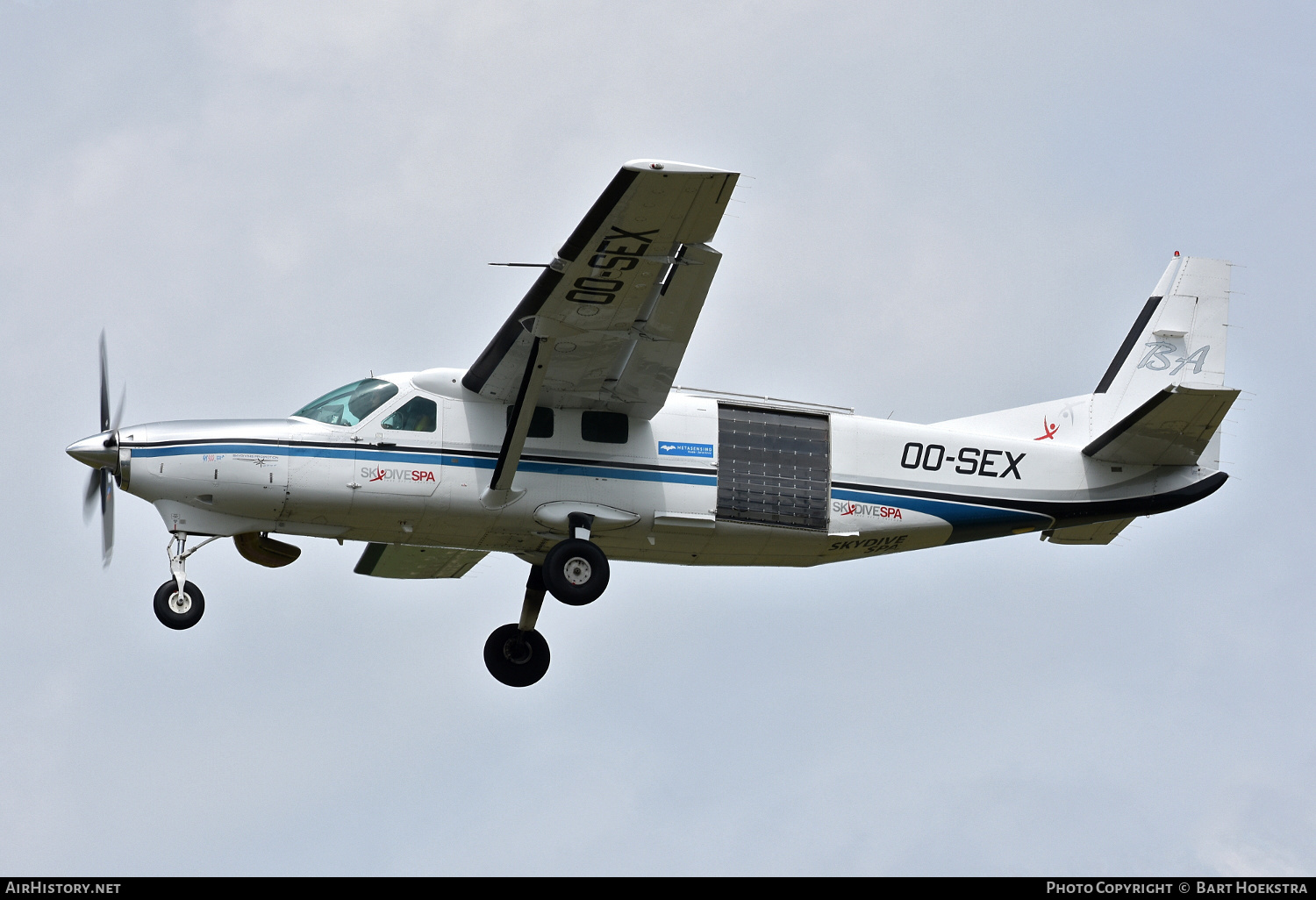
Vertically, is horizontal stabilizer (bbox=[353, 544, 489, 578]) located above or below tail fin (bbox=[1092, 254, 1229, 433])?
below

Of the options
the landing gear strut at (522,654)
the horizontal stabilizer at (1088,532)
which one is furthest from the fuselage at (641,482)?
the landing gear strut at (522,654)

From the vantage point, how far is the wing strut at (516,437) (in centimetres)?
1948

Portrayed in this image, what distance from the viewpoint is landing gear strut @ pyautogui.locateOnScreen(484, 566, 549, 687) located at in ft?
74.0

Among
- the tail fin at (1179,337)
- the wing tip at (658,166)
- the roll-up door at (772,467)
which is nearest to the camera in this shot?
the wing tip at (658,166)

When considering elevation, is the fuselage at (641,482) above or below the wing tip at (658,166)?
below

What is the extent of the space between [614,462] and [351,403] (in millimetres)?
3295

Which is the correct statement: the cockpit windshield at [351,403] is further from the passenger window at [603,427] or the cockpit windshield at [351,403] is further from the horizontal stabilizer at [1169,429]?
the horizontal stabilizer at [1169,429]

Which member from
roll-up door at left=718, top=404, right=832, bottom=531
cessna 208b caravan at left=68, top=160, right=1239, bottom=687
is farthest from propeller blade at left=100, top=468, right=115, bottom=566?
roll-up door at left=718, top=404, right=832, bottom=531

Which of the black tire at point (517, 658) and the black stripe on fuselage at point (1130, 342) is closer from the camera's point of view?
the black tire at point (517, 658)

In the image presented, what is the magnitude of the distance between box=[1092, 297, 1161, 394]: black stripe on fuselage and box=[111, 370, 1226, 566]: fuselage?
154cm

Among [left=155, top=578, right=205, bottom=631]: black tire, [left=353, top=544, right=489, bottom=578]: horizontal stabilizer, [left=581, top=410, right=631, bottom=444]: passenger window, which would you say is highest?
[left=581, top=410, right=631, bottom=444]: passenger window

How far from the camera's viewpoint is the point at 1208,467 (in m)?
22.2

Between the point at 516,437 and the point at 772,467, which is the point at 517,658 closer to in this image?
the point at 516,437

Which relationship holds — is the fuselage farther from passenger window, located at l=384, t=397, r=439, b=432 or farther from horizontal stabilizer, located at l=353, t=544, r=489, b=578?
horizontal stabilizer, located at l=353, t=544, r=489, b=578
